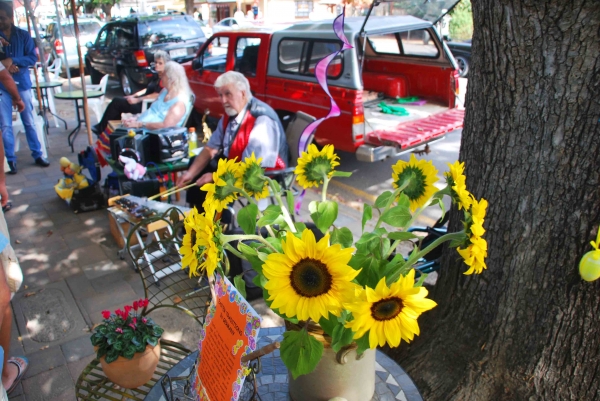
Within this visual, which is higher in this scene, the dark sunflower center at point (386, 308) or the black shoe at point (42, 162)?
the dark sunflower center at point (386, 308)

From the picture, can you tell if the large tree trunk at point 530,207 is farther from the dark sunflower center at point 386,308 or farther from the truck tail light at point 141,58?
the truck tail light at point 141,58

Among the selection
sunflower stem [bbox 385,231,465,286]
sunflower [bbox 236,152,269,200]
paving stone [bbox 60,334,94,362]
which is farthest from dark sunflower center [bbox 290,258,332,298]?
paving stone [bbox 60,334,94,362]

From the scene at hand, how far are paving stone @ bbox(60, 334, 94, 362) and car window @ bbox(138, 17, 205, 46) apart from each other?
797 cm

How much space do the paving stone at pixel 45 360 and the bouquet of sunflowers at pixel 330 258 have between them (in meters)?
1.98

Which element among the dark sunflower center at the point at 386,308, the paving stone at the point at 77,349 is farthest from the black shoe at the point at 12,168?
the dark sunflower center at the point at 386,308

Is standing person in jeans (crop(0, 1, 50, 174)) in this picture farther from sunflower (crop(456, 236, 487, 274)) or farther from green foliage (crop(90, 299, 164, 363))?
sunflower (crop(456, 236, 487, 274))

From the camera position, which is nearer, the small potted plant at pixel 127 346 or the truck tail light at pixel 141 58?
the small potted plant at pixel 127 346

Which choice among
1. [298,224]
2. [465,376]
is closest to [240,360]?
[298,224]

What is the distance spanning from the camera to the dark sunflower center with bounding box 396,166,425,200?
4.55ft

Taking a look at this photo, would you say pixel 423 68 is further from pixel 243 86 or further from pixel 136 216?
pixel 136 216

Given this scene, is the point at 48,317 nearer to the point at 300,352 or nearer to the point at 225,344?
the point at 225,344

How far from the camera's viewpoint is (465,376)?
206 centimetres

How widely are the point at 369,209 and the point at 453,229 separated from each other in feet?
3.13

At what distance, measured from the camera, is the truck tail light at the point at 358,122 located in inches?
195
